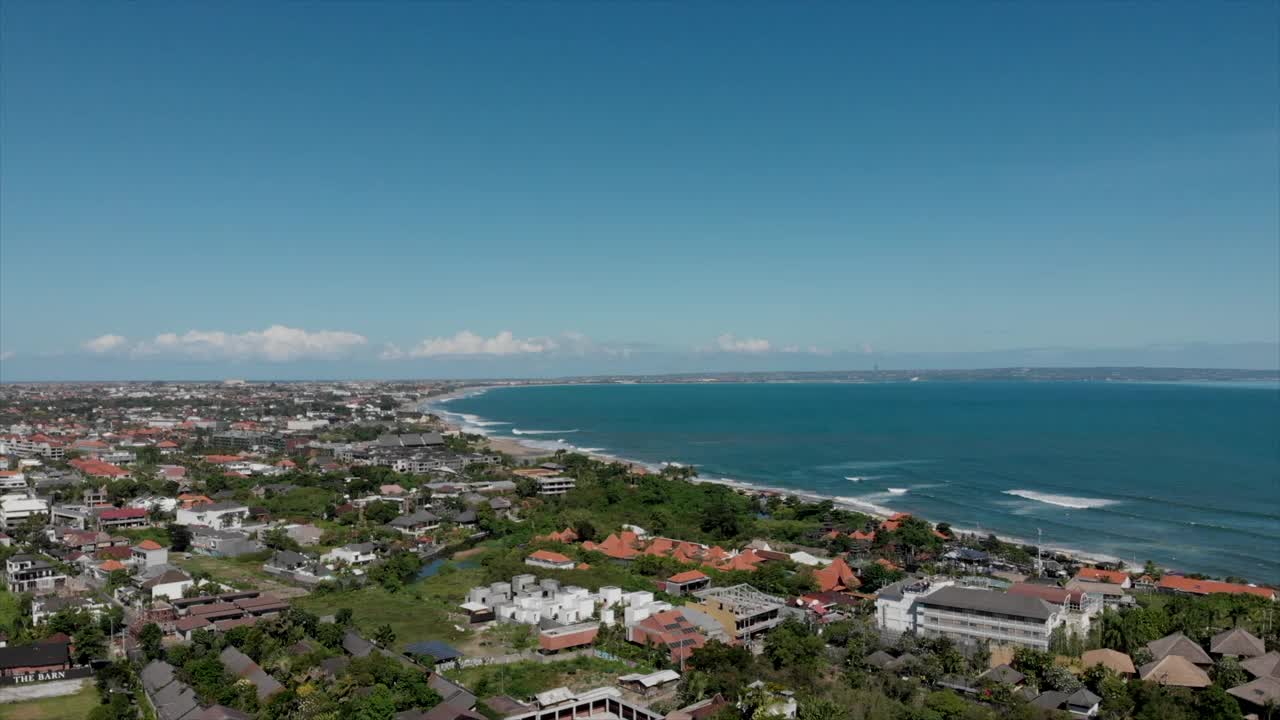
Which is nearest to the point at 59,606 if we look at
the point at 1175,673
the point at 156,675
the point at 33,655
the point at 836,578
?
the point at 33,655

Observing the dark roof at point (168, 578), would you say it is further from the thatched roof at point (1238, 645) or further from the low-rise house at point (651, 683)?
the thatched roof at point (1238, 645)

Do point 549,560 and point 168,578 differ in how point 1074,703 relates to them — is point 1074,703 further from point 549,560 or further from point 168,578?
point 168,578

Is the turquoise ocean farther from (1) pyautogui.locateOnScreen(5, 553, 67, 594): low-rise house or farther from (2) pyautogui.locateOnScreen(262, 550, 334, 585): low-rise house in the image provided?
(1) pyautogui.locateOnScreen(5, 553, 67, 594): low-rise house

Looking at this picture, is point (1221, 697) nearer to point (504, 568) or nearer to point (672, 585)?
point (672, 585)

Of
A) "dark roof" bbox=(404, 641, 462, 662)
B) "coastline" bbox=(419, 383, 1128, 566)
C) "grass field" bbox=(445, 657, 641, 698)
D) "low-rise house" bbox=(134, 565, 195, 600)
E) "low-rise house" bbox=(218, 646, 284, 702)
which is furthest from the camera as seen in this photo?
"coastline" bbox=(419, 383, 1128, 566)

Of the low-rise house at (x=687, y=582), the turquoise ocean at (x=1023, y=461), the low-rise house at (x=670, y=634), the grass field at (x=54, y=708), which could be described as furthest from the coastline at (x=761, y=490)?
the grass field at (x=54, y=708)

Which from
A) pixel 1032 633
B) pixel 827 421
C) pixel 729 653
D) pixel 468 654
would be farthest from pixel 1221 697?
pixel 827 421

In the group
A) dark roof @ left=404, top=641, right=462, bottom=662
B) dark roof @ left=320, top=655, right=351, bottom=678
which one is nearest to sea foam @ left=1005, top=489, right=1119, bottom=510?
dark roof @ left=404, top=641, right=462, bottom=662

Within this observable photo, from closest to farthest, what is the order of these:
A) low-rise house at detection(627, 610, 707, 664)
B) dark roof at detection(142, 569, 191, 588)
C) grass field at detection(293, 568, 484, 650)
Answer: low-rise house at detection(627, 610, 707, 664) → grass field at detection(293, 568, 484, 650) → dark roof at detection(142, 569, 191, 588)
